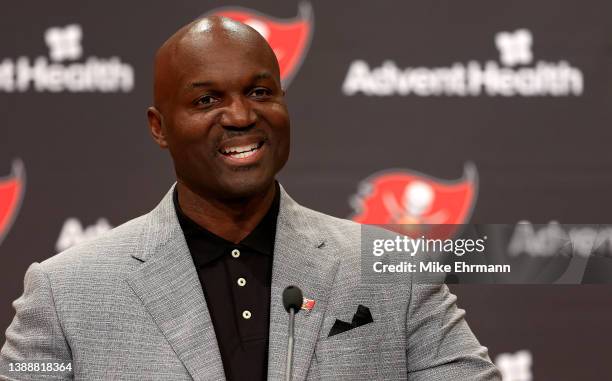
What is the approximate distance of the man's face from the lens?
6.44 ft

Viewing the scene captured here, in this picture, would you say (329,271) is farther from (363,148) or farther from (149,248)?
(363,148)

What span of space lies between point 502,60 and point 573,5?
294 millimetres

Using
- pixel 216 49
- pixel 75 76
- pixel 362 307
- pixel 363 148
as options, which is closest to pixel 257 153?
pixel 216 49

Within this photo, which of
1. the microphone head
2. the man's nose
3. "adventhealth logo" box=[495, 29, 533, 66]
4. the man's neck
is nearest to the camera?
the microphone head

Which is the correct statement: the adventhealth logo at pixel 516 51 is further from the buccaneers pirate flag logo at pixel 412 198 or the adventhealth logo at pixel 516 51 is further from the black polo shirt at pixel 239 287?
the black polo shirt at pixel 239 287

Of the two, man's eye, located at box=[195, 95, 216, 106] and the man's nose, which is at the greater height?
man's eye, located at box=[195, 95, 216, 106]

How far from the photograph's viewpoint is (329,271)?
200cm

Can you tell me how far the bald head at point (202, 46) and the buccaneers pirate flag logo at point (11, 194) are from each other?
1.13 meters

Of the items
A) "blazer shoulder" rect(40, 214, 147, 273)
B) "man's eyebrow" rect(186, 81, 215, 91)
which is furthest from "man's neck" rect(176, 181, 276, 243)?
"man's eyebrow" rect(186, 81, 215, 91)

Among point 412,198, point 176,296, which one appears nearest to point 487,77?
point 412,198

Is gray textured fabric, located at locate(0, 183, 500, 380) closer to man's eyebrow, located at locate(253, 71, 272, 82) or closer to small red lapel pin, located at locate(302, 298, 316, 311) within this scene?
small red lapel pin, located at locate(302, 298, 316, 311)

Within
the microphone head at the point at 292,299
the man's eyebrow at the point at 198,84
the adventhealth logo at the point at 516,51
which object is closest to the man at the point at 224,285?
the man's eyebrow at the point at 198,84

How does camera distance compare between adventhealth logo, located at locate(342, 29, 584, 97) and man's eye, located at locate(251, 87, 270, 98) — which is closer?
man's eye, located at locate(251, 87, 270, 98)

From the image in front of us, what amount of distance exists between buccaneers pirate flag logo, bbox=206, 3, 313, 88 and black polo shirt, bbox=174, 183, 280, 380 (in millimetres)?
1001
